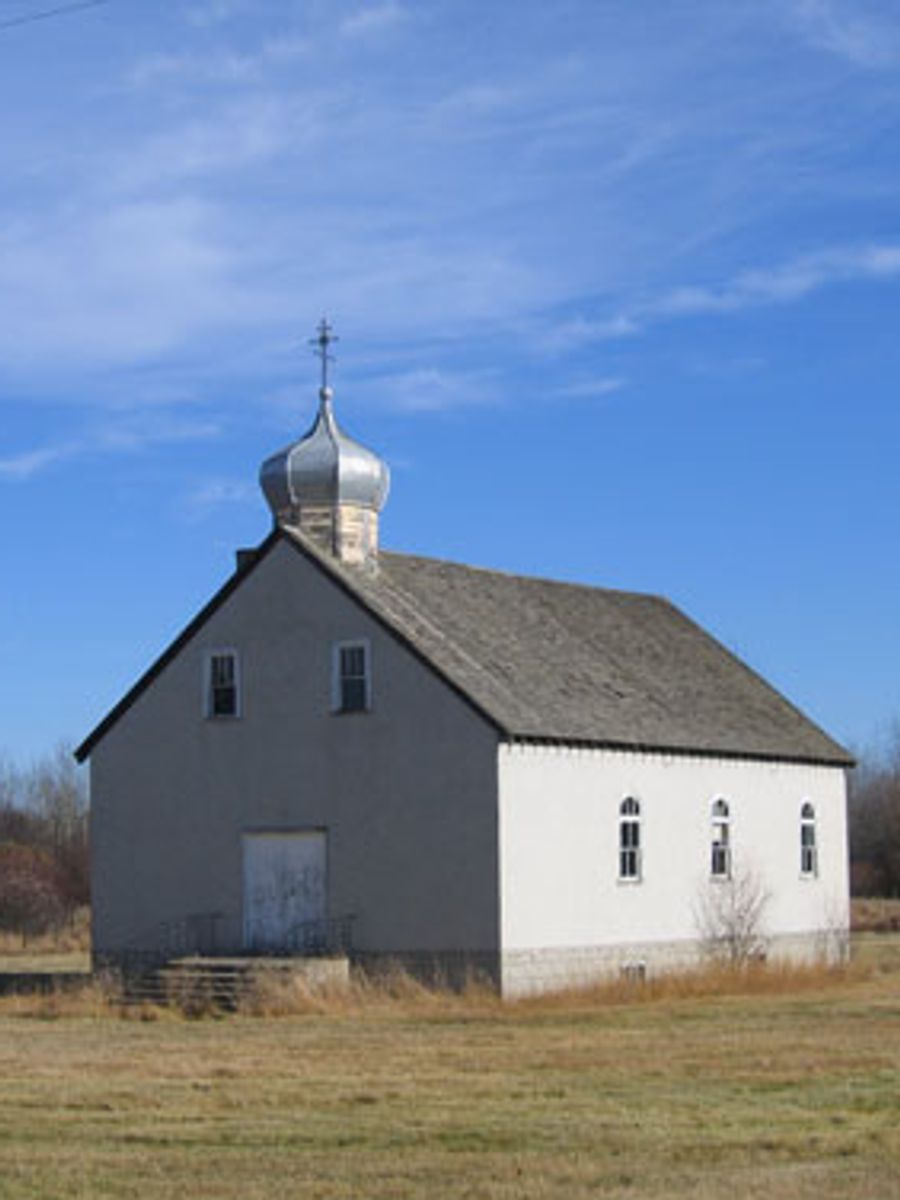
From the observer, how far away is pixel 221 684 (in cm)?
3653

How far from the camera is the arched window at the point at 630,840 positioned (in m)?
35.5

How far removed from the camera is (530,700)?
34.4m

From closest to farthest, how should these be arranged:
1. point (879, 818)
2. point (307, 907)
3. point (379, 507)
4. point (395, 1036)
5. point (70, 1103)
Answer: point (70, 1103) < point (395, 1036) < point (307, 907) < point (379, 507) < point (879, 818)

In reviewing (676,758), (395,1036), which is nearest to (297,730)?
(676,758)

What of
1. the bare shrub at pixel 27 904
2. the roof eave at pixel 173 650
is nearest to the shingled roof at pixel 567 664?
the roof eave at pixel 173 650

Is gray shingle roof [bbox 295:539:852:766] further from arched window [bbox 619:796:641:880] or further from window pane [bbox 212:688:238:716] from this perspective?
window pane [bbox 212:688:238:716]

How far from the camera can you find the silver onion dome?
119 feet

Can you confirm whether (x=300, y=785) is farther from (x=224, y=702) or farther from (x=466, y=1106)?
(x=466, y=1106)

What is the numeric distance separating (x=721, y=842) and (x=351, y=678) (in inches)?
326

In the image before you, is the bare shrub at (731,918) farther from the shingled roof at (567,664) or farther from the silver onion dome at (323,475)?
the silver onion dome at (323,475)

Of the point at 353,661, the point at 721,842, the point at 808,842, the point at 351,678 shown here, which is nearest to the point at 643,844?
the point at 721,842

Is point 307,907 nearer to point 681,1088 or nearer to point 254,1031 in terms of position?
point 254,1031

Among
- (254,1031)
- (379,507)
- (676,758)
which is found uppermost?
(379,507)

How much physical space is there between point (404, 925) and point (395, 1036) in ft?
24.9
